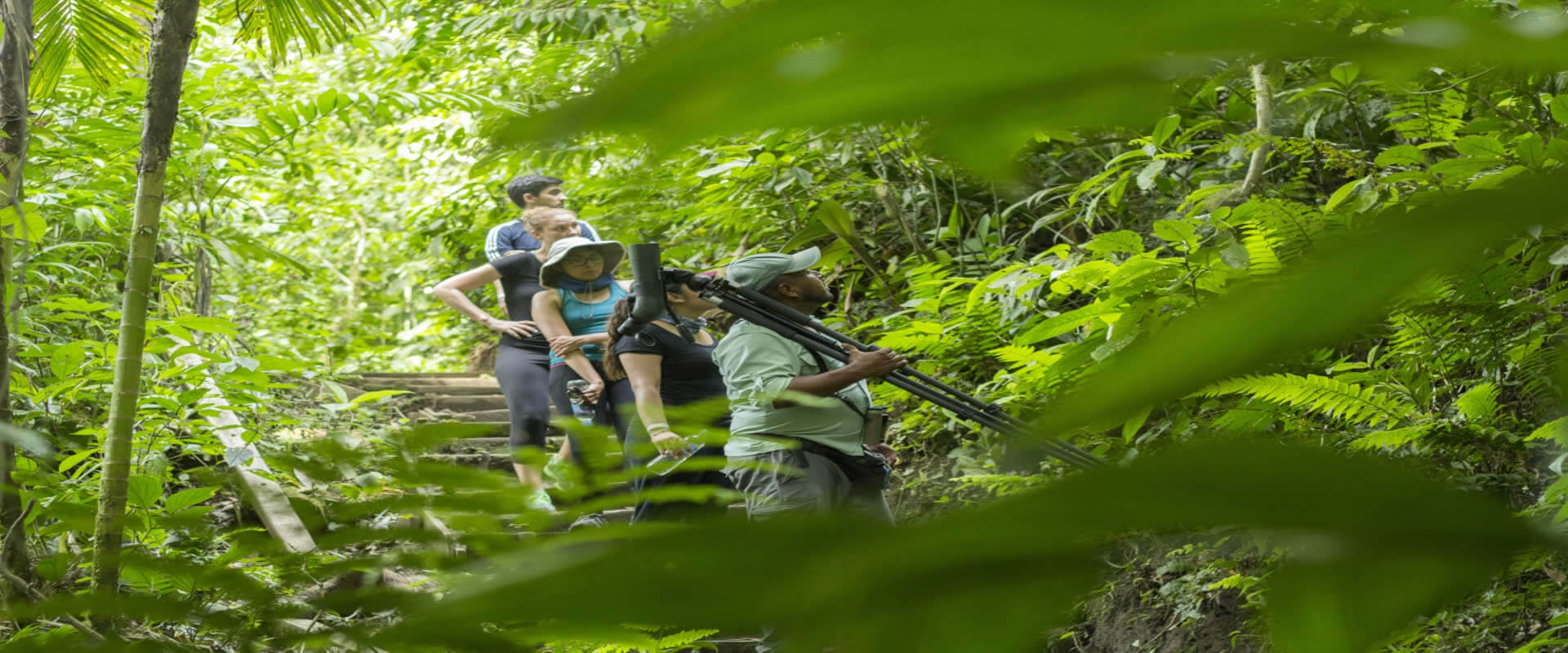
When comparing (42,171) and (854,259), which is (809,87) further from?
(854,259)

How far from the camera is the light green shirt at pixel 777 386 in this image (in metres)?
3.68

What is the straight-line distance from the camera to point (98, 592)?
0.45m

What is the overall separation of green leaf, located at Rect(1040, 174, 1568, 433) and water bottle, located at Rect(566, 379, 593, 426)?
4.82 meters

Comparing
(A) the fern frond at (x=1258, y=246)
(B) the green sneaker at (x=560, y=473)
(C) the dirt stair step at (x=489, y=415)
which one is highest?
(B) the green sneaker at (x=560, y=473)

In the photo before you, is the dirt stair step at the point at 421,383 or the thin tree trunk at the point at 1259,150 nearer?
the thin tree trunk at the point at 1259,150

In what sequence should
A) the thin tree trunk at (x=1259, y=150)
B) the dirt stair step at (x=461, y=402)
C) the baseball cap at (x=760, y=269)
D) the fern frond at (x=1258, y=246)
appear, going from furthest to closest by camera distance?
the dirt stair step at (x=461, y=402)
the thin tree trunk at (x=1259, y=150)
the baseball cap at (x=760, y=269)
the fern frond at (x=1258, y=246)

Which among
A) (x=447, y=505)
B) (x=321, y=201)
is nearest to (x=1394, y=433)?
(x=447, y=505)

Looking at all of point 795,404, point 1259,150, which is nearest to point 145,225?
point 795,404

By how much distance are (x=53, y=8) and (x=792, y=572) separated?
412 cm

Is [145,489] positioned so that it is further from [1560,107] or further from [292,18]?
[1560,107]

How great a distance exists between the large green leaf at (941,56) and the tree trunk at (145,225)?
2665 millimetres

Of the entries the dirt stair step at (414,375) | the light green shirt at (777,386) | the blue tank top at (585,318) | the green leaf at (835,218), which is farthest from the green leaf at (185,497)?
the dirt stair step at (414,375)

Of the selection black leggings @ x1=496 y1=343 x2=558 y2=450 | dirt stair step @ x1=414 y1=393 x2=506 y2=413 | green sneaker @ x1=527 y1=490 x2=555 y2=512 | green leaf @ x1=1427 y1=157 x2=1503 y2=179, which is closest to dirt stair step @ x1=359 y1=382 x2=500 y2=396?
dirt stair step @ x1=414 y1=393 x2=506 y2=413

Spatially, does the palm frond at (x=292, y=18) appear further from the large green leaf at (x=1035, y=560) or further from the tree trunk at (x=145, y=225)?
the large green leaf at (x=1035, y=560)
